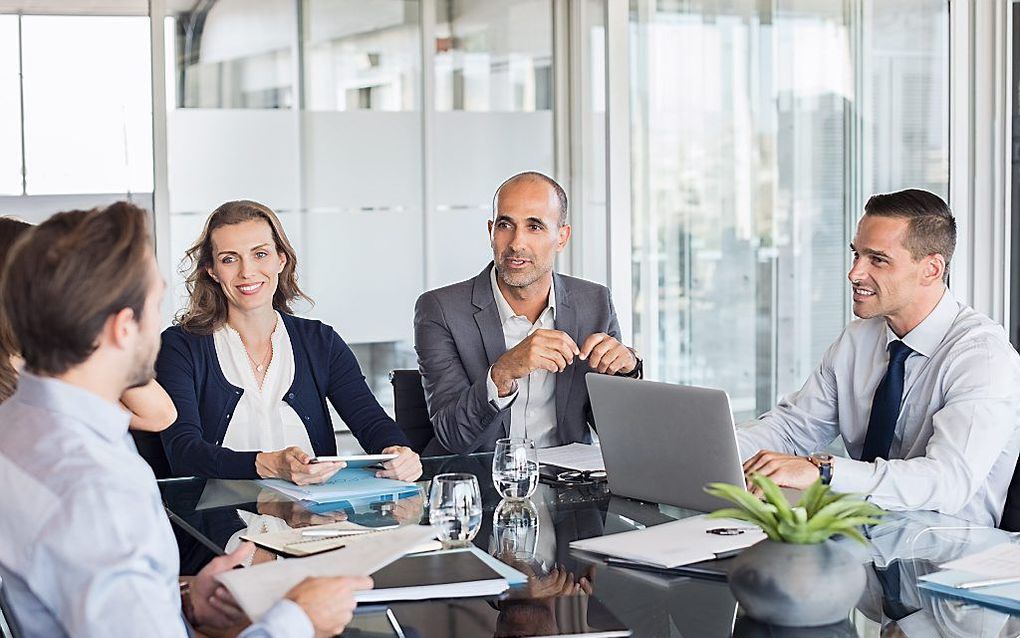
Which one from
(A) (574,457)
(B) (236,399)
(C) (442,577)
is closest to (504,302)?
(A) (574,457)

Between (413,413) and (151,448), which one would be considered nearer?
(151,448)

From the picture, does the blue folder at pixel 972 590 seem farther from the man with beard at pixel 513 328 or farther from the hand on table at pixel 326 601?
the man with beard at pixel 513 328

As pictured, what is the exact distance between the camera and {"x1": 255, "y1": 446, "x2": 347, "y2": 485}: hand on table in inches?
99.3

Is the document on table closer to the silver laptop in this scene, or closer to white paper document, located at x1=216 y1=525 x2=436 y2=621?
the silver laptop

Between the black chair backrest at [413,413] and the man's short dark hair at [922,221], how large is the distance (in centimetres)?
132

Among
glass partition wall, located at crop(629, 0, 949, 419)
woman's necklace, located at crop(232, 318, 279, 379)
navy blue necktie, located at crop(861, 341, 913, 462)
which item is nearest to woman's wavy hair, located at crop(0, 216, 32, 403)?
woman's necklace, located at crop(232, 318, 279, 379)

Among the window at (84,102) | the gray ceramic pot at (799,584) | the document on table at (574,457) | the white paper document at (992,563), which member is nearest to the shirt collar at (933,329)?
the document on table at (574,457)

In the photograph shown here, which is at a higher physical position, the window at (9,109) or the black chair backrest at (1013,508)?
the window at (9,109)

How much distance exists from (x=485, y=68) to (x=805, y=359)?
2024 mm

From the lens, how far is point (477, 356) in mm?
3391

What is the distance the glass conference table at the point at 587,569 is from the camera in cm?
165

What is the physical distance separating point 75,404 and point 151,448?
174 centimetres

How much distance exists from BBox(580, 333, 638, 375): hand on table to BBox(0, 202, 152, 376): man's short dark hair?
1.70 metres

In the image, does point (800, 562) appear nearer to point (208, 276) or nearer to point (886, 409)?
point (886, 409)
